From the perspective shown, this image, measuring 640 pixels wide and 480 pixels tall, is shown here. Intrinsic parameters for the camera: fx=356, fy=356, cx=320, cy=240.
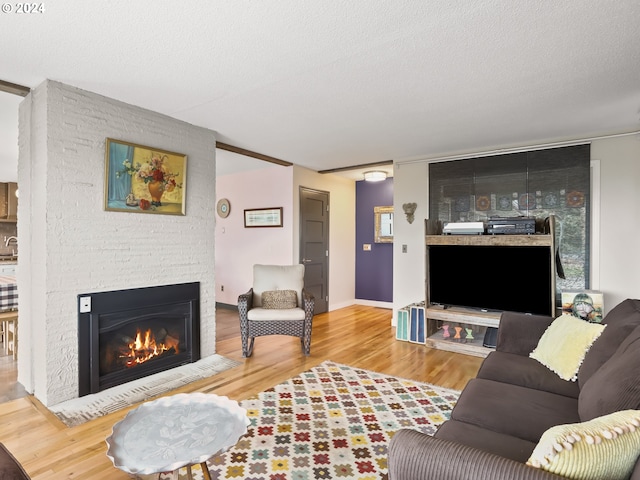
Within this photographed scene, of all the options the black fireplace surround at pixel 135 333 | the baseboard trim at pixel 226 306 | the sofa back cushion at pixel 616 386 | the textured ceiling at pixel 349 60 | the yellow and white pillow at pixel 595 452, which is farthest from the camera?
the baseboard trim at pixel 226 306

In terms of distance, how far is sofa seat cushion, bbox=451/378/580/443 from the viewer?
1.51 metres

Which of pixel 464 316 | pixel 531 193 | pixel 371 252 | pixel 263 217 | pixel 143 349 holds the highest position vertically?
pixel 531 193

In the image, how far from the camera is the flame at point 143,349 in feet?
10.3

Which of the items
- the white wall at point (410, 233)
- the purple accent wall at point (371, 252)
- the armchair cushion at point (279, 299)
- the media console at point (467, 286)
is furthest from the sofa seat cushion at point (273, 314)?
the purple accent wall at point (371, 252)

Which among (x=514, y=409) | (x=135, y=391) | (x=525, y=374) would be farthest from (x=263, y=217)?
(x=514, y=409)

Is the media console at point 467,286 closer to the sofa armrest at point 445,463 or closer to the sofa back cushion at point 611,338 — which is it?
the sofa back cushion at point 611,338

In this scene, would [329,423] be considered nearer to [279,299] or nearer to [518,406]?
[518,406]

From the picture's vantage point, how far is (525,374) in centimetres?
208

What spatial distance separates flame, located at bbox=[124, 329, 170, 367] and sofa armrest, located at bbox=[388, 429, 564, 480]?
9.13 ft

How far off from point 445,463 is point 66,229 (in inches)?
116

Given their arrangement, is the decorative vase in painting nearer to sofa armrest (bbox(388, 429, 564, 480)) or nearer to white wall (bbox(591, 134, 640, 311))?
sofa armrest (bbox(388, 429, 564, 480))

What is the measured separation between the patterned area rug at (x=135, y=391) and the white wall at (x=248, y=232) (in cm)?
225

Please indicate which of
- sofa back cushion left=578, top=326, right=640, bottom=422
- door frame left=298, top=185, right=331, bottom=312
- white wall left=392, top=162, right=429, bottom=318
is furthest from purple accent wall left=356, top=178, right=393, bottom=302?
sofa back cushion left=578, top=326, right=640, bottom=422

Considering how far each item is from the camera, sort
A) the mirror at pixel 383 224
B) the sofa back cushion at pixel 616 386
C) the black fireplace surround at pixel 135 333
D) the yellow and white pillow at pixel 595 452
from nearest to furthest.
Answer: the yellow and white pillow at pixel 595 452 → the sofa back cushion at pixel 616 386 → the black fireplace surround at pixel 135 333 → the mirror at pixel 383 224
